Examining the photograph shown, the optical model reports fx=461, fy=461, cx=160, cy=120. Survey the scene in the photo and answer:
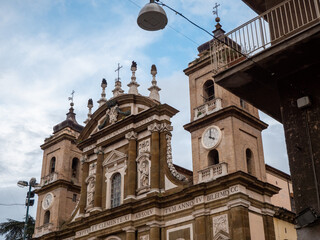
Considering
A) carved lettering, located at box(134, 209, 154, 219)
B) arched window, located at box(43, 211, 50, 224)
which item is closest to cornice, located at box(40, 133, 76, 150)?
arched window, located at box(43, 211, 50, 224)

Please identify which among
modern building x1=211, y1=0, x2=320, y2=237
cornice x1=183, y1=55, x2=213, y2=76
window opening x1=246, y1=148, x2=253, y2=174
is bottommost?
modern building x1=211, y1=0, x2=320, y2=237

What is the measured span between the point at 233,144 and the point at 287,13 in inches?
452

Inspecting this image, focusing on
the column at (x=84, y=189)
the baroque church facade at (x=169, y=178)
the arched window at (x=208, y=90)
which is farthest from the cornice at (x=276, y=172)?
the column at (x=84, y=189)

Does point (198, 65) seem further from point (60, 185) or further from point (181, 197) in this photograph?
point (60, 185)

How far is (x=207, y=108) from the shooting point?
70.5 ft

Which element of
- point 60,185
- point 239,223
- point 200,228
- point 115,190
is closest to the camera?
point 239,223

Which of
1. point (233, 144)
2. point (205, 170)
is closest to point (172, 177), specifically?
point (205, 170)

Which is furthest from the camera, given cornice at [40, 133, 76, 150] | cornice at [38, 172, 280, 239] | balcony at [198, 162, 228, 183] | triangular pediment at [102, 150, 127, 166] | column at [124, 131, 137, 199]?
cornice at [40, 133, 76, 150]

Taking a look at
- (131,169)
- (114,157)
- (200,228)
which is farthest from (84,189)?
(200,228)

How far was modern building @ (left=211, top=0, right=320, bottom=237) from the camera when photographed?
7316 mm

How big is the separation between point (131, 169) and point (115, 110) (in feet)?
13.6

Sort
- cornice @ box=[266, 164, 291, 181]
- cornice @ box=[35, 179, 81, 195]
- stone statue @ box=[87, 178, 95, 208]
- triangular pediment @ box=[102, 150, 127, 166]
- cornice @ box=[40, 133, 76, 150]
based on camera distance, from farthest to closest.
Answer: cornice @ box=[40, 133, 76, 150]
cornice @ box=[35, 179, 81, 195]
cornice @ box=[266, 164, 291, 181]
stone statue @ box=[87, 178, 95, 208]
triangular pediment @ box=[102, 150, 127, 166]

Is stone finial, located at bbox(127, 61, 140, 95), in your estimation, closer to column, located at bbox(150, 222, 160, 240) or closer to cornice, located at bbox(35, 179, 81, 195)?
cornice, located at bbox(35, 179, 81, 195)

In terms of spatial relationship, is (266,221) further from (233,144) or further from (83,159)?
(83,159)
